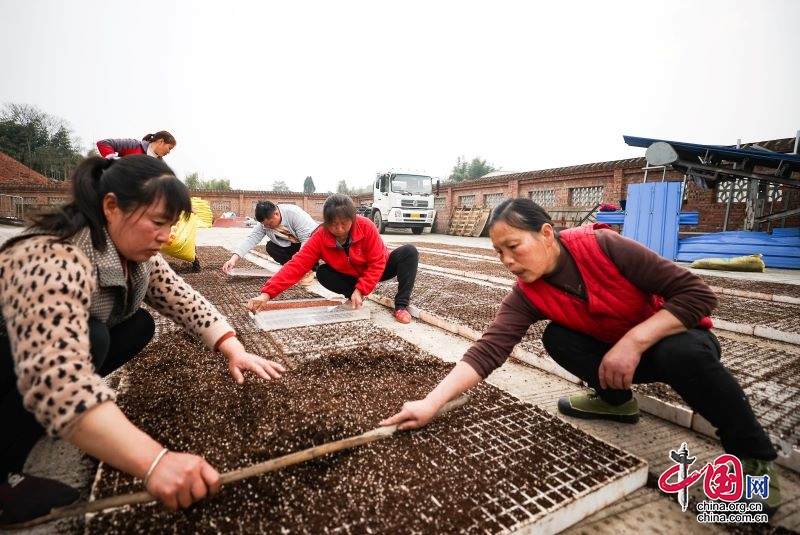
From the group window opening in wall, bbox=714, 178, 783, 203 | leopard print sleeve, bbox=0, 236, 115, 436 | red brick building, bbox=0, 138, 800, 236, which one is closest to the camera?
leopard print sleeve, bbox=0, 236, 115, 436

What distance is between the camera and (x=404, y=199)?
51.6 ft

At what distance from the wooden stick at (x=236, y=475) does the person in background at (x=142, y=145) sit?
327 cm

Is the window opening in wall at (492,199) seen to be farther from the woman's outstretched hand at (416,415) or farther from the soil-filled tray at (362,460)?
the woman's outstretched hand at (416,415)

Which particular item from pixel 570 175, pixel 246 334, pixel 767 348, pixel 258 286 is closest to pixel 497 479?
pixel 246 334

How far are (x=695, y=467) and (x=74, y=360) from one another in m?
1.89

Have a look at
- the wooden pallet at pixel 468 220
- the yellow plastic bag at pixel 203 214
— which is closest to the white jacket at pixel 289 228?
the wooden pallet at pixel 468 220

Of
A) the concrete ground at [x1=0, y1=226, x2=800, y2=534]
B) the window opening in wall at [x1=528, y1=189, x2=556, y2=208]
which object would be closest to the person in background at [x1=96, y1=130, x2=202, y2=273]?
the concrete ground at [x1=0, y1=226, x2=800, y2=534]

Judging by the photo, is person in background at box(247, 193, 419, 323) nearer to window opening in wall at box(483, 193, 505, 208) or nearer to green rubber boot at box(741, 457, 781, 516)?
green rubber boot at box(741, 457, 781, 516)

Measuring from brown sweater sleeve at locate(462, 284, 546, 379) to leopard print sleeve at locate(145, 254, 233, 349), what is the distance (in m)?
0.93

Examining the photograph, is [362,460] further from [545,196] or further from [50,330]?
[545,196]

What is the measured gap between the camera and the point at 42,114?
36250 mm

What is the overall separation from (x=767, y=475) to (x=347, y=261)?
8.58ft

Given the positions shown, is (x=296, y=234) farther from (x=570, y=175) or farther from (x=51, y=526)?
(x=570, y=175)

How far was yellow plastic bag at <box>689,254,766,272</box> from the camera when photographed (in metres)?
6.34
